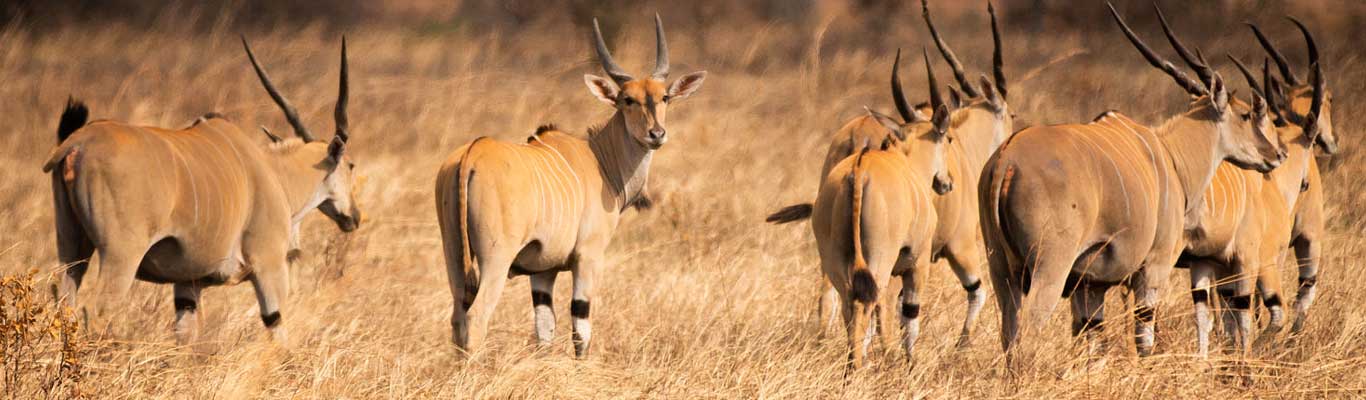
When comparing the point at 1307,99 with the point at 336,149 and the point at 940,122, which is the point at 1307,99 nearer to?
the point at 940,122

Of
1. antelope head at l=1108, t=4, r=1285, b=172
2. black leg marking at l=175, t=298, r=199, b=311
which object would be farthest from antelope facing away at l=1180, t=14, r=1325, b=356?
black leg marking at l=175, t=298, r=199, b=311

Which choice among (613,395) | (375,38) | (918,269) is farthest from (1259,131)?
(375,38)

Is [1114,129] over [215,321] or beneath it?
over

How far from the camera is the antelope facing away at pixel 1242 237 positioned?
642cm

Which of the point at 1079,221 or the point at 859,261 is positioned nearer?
the point at 1079,221

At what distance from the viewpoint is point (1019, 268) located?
5414 mm

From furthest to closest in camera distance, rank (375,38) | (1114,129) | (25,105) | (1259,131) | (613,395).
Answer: (375,38)
(25,105)
(1259,131)
(1114,129)
(613,395)

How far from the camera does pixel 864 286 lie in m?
5.44

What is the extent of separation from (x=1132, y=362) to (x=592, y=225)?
7.21ft

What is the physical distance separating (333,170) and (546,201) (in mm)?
1465

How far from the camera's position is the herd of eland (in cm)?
533

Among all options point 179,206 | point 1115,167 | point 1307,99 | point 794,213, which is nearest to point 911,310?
point 794,213

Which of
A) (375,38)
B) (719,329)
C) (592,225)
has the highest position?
(375,38)

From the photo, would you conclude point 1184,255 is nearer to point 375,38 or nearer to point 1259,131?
point 1259,131
